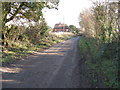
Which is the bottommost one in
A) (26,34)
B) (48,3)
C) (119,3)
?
(26,34)

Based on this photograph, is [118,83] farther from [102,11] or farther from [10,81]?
[102,11]

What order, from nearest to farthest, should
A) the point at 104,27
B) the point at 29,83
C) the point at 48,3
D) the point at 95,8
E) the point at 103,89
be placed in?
the point at 103,89 → the point at 29,83 → the point at 104,27 → the point at 95,8 → the point at 48,3

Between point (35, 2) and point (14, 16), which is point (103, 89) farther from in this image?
point (14, 16)

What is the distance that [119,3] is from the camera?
7.11m

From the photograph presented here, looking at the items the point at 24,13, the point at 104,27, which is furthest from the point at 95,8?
the point at 24,13

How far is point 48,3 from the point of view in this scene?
1471 cm

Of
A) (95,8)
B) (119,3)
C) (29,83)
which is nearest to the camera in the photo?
(29,83)

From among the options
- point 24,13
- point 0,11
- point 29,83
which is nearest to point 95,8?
point 24,13

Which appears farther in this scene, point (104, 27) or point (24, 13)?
point (24, 13)

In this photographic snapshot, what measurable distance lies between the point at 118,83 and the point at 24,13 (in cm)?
1381

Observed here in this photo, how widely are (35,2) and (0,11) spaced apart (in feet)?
11.9

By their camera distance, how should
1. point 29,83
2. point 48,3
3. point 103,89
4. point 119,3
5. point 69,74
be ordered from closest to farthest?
point 103,89
point 29,83
point 69,74
point 119,3
point 48,3

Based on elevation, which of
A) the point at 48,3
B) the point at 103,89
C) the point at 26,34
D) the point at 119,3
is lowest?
the point at 103,89

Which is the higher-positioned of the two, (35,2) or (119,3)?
(35,2)
